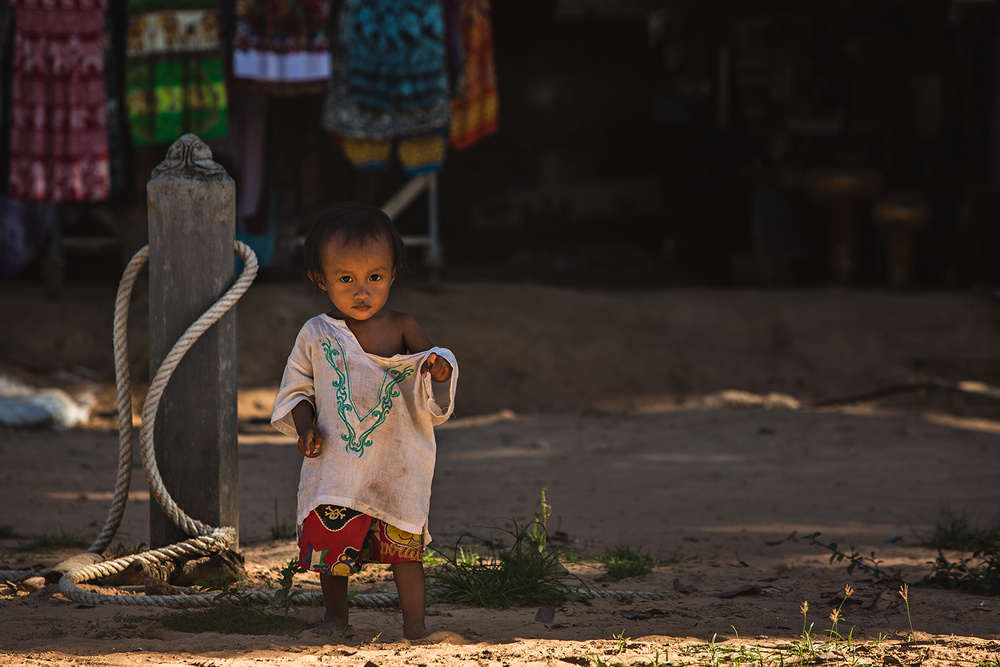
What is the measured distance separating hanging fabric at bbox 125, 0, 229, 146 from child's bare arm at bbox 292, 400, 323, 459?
15.3 ft

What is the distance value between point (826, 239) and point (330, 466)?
25.3ft

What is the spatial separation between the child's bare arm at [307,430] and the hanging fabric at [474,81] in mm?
5216

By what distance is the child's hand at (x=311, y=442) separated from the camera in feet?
7.25

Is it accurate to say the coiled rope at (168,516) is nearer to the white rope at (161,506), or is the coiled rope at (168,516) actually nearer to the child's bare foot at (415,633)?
the white rope at (161,506)

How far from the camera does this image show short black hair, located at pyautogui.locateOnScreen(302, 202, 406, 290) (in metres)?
2.20

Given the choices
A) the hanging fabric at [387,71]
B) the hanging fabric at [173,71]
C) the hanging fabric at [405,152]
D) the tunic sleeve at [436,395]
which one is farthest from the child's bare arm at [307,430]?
the hanging fabric at [405,152]

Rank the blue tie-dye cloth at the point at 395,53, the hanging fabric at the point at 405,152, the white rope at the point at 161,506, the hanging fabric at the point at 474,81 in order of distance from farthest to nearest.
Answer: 1. the hanging fabric at the point at 474,81
2. the hanging fabric at the point at 405,152
3. the blue tie-dye cloth at the point at 395,53
4. the white rope at the point at 161,506

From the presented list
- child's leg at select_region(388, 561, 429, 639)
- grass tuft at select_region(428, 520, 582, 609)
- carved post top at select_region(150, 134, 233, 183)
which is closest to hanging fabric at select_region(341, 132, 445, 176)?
carved post top at select_region(150, 134, 233, 183)

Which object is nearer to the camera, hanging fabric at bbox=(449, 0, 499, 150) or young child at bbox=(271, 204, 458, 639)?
young child at bbox=(271, 204, 458, 639)

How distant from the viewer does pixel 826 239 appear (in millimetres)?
9062

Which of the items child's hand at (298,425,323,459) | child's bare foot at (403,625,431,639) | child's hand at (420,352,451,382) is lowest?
child's bare foot at (403,625,431,639)

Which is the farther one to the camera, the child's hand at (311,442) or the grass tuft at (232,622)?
the grass tuft at (232,622)

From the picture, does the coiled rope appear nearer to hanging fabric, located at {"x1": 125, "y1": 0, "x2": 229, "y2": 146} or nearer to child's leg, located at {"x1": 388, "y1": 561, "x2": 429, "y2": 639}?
child's leg, located at {"x1": 388, "y1": 561, "x2": 429, "y2": 639}

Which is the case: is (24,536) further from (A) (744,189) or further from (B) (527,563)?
(A) (744,189)
